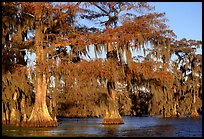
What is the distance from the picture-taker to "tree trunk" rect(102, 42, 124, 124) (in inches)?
866

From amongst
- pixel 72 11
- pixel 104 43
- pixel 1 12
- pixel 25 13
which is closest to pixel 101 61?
pixel 104 43

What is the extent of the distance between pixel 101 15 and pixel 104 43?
3.21 meters

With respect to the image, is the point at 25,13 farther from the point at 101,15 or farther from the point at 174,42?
the point at 174,42

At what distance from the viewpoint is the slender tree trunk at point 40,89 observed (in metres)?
18.5

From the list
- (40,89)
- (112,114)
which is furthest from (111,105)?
(40,89)

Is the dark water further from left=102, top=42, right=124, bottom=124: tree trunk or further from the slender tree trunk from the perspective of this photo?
left=102, top=42, right=124, bottom=124: tree trunk

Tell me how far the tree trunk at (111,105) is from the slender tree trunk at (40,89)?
12.2 feet

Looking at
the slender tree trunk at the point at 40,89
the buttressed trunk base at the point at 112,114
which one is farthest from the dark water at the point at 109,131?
the buttressed trunk base at the point at 112,114

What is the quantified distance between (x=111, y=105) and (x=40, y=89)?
13.9ft

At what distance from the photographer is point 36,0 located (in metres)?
17.3

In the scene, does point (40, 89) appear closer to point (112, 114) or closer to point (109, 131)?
point (112, 114)

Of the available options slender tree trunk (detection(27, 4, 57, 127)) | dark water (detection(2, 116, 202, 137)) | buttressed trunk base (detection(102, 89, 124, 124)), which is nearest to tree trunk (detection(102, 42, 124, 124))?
buttressed trunk base (detection(102, 89, 124, 124))

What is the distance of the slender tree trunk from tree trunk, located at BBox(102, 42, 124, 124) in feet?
12.2

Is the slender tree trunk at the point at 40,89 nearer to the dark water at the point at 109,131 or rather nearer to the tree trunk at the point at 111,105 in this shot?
the dark water at the point at 109,131
